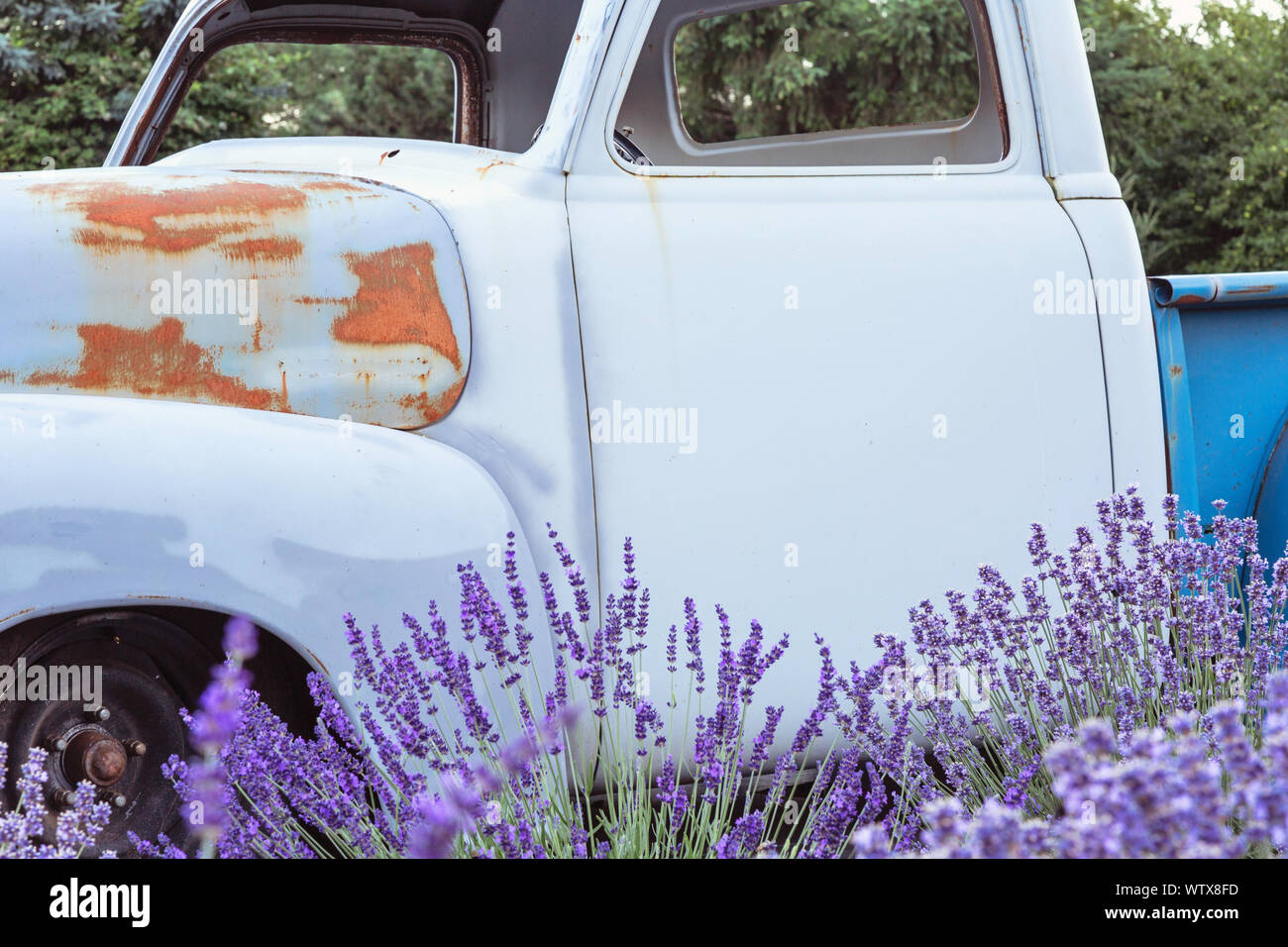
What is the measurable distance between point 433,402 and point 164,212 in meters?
0.50

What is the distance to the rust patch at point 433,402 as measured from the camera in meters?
1.95

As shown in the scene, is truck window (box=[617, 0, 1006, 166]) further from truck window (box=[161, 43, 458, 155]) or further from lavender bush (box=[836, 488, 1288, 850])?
lavender bush (box=[836, 488, 1288, 850])

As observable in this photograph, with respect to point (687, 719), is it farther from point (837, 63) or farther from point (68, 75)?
point (837, 63)

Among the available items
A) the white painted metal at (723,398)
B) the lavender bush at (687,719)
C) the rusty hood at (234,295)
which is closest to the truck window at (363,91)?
the white painted metal at (723,398)

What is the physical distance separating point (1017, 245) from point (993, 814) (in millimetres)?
1741

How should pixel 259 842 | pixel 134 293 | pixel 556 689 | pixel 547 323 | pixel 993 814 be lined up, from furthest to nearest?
pixel 547 323 < pixel 134 293 < pixel 556 689 < pixel 259 842 < pixel 993 814

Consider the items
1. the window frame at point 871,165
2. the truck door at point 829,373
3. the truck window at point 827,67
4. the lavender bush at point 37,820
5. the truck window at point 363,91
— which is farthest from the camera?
the truck window at point 363,91

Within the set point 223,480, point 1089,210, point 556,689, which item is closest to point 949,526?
point 1089,210

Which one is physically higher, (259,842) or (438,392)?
(438,392)

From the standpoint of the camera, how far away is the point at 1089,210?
2.48 metres

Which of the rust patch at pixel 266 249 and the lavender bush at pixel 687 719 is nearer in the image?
the lavender bush at pixel 687 719

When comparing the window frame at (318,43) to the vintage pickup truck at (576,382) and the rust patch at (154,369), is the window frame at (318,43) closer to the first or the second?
the vintage pickup truck at (576,382)

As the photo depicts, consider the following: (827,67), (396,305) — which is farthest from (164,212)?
(827,67)
